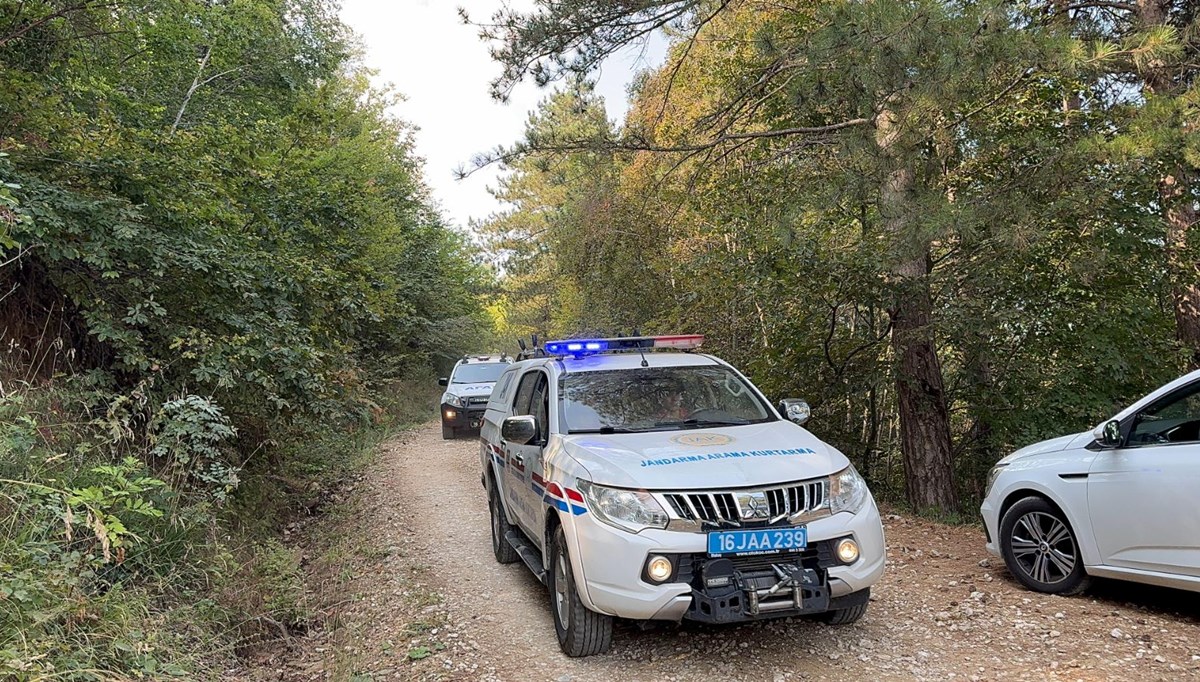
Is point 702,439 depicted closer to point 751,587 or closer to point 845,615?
point 751,587

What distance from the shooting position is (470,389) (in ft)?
50.6

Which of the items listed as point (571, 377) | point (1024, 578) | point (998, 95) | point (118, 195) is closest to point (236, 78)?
point (118, 195)

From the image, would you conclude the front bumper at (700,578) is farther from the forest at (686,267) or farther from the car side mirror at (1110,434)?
the forest at (686,267)

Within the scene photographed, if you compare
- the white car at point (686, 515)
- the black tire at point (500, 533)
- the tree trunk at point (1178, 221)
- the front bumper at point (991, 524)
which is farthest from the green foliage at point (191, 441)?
the tree trunk at point (1178, 221)

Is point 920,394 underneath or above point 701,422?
underneath

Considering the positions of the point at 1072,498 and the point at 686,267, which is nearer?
the point at 1072,498

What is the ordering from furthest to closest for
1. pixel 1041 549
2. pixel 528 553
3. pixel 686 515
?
pixel 528 553 → pixel 1041 549 → pixel 686 515

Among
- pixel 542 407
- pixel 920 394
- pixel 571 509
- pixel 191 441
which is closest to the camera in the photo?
pixel 571 509

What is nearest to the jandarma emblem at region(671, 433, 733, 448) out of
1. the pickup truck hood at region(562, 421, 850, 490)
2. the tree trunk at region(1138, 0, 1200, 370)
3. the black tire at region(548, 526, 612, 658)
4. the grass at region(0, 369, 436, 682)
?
the pickup truck hood at region(562, 421, 850, 490)

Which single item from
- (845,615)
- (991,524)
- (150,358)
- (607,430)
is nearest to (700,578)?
(845,615)

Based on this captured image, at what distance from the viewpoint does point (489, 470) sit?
716 centimetres

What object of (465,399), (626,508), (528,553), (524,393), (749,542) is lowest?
(528,553)

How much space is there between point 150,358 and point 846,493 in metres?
6.11

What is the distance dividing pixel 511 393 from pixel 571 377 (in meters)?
1.55
